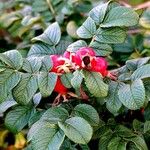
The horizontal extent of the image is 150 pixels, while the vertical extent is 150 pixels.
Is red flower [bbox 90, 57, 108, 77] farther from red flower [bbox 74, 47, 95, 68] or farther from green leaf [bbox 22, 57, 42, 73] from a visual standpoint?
green leaf [bbox 22, 57, 42, 73]

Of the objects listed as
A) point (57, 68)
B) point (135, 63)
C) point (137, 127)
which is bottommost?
point (137, 127)

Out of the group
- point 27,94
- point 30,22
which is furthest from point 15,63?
point 30,22

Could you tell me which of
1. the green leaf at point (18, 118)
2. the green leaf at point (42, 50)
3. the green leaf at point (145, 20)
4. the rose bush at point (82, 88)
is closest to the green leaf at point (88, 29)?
the rose bush at point (82, 88)

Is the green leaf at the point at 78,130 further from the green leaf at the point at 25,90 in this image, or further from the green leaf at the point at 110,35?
the green leaf at the point at 110,35

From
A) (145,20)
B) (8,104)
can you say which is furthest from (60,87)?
(145,20)

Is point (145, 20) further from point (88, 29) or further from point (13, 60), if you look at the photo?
point (13, 60)

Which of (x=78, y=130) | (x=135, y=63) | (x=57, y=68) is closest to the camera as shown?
(x=78, y=130)

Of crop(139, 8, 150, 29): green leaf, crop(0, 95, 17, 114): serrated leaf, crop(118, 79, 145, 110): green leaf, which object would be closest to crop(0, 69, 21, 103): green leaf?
crop(0, 95, 17, 114): serrated leaf
